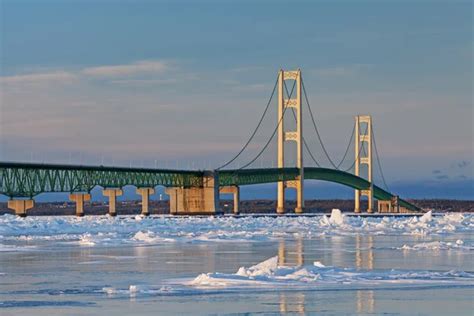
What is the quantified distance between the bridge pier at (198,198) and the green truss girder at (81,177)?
32.0 inches

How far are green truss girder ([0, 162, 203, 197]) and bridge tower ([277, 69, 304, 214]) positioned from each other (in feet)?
23.0

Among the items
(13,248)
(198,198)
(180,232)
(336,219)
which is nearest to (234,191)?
(198,198)

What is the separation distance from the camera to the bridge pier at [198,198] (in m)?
84.2

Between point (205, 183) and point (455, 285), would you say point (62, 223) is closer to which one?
point (455, 285)

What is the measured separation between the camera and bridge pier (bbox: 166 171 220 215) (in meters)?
84.2

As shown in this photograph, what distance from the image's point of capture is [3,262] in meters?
19.7

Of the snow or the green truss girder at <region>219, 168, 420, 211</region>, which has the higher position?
the green truss girder at <region>219, 168, 420, 211</region>

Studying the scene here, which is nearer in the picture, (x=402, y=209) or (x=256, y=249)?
(x=256, y=249)

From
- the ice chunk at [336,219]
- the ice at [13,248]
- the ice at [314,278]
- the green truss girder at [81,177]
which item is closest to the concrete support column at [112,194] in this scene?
the green truss girder at [81,177]

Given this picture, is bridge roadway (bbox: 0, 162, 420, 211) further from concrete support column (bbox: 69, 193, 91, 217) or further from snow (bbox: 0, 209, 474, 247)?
snow (bbox: 0, 209, 474, 247)

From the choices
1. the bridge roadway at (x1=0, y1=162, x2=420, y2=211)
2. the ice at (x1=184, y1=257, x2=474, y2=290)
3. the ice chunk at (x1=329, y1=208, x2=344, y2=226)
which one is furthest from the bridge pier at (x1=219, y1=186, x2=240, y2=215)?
the ice at (x1=184, y1=257, x2=474, y2=290)

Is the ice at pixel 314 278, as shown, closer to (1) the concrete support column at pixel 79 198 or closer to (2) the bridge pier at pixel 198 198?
(1) the concrete support column at pixel 79 198

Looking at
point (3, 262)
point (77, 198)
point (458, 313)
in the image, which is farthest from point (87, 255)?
point (77, 198)

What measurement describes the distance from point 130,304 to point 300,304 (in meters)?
1.95
